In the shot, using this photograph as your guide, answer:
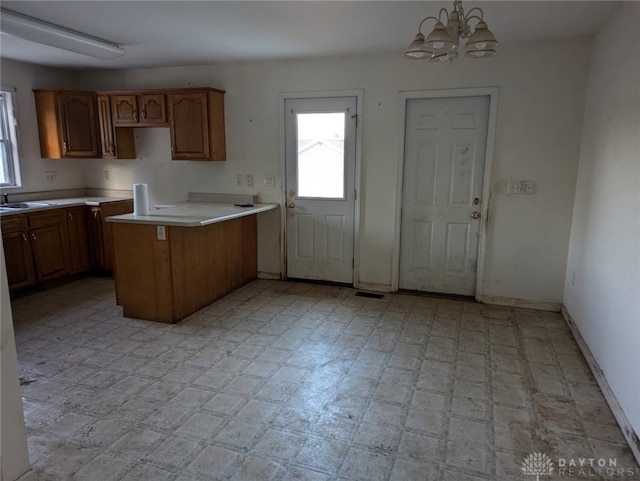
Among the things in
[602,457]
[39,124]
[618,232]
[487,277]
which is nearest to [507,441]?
[602,457]

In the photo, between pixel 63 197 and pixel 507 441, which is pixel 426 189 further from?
pixel 63 197

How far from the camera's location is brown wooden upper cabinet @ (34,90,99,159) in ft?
15.7

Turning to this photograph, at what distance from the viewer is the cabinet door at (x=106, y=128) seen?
4.80 meters

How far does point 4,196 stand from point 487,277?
5155mm

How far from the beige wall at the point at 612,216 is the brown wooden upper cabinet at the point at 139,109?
408cm

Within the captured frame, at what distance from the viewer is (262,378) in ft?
8.95

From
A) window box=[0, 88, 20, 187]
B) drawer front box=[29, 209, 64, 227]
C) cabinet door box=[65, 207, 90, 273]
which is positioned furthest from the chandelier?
window box=[0, 88, 20, 187]

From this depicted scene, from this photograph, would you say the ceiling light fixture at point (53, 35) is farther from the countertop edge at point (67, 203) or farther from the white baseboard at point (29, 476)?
the white baseboard at point (29, 476)

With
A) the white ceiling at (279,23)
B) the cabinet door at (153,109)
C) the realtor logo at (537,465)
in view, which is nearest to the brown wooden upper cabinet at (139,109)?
the cabinet door at (153,109)

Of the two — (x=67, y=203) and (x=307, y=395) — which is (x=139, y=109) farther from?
(x=307, y=395)

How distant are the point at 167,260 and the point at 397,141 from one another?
95.9 inches

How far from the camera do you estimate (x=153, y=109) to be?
4.61m

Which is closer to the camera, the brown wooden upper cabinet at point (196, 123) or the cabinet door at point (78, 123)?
the brown wooden upper cabinet at point (196, 123)

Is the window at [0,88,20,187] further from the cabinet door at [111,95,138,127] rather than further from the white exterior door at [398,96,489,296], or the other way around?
the white exterior door at [398,96,489,296]
